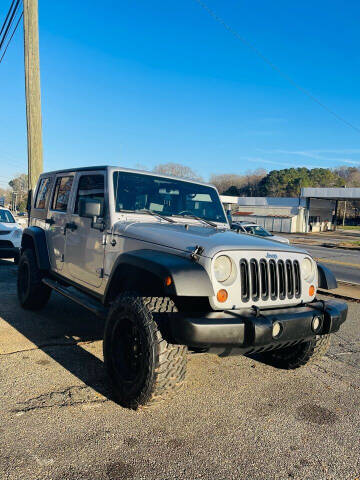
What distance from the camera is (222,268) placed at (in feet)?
10.1

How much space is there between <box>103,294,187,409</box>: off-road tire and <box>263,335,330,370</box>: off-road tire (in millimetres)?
1418

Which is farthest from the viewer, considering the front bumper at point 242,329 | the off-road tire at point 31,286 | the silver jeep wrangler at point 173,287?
the off-road tire at point 31,286

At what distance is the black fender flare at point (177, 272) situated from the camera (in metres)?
2.82

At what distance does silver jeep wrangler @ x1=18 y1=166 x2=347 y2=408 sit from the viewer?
2.90 meters

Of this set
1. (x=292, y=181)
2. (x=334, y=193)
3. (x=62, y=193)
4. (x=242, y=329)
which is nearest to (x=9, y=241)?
(x=62, y=193)

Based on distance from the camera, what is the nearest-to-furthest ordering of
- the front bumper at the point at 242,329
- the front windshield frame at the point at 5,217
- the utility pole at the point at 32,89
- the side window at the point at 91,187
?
the front bumper at the point at 242,329, the side window at the point at 91,187, the utility pole at the point at 32,89, the front windshield frame at the point at 5,217

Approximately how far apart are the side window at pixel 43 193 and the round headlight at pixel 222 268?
3.64 meters

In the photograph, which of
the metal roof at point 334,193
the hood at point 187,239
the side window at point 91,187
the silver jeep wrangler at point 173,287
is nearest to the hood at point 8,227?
the side window at point 91,187

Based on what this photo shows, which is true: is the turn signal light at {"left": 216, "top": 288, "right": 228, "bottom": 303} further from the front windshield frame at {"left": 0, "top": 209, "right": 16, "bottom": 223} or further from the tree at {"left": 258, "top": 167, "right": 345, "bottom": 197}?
the tree at {"left": 258, "top": 167, "right": 345, "bottom": 197}

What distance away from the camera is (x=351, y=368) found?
4285 mm

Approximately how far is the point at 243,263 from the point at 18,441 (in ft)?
6.63

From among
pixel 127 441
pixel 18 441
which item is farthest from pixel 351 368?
pixel 18 441

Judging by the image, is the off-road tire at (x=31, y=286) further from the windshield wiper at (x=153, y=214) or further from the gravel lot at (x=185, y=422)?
the windshield wiper at (x=153, y=214)

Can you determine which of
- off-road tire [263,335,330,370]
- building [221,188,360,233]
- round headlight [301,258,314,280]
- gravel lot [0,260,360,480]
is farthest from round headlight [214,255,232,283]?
building [221,188,360,233]
